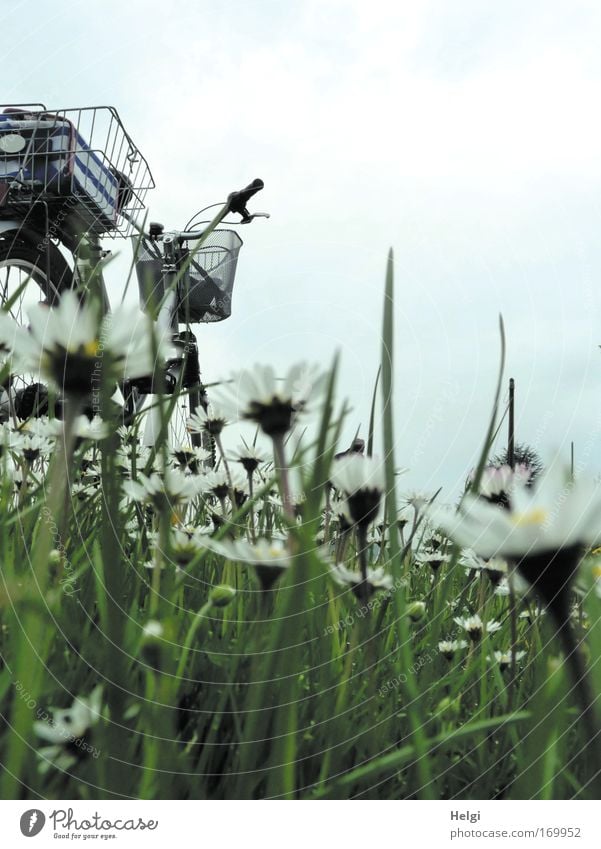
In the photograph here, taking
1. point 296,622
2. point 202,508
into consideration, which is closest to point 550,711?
point 296,622

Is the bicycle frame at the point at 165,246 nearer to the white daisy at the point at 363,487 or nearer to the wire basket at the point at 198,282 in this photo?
the wire basket at the point at 198,282

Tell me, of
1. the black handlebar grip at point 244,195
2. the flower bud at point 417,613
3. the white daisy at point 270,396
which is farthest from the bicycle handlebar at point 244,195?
the flower bud at point 417,613

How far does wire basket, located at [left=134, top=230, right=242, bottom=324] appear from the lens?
2.56 ft

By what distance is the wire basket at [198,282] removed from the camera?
780 millimetres

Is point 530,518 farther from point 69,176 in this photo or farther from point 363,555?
point 69,176

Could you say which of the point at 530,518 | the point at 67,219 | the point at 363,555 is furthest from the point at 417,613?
the point at 67,219

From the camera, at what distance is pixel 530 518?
220mm

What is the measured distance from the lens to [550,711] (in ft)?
A: 0.75

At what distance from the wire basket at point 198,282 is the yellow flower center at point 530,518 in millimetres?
344

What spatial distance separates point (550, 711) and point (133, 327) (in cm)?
22

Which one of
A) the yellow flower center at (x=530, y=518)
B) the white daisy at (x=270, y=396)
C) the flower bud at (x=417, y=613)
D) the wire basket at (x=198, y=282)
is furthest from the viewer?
the wire basket at (x=198, y=282)

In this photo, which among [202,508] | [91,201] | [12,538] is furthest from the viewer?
[91,201]
